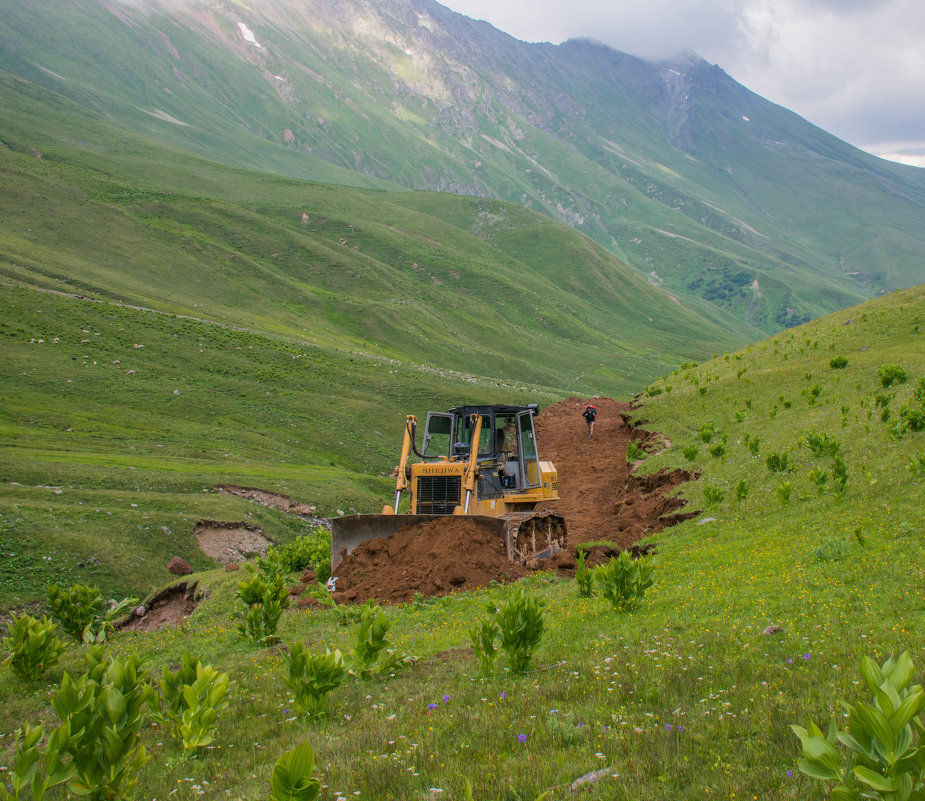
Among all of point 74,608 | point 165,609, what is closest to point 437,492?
point 165,609

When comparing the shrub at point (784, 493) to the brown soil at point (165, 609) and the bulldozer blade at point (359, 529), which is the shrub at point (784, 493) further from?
the brown soil at point (165, 609)

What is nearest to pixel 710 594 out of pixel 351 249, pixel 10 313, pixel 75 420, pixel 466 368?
pixel 75 420

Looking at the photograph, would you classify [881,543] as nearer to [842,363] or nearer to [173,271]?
[842,363]

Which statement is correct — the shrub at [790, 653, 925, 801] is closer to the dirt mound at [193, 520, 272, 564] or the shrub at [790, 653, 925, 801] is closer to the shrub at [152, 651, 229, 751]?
the shrub at [152, 651, 229, 751]

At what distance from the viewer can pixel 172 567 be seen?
24547 millimetres

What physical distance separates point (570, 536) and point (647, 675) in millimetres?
14438

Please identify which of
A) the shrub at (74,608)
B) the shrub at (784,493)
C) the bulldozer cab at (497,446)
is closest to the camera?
the shrub at (74,608)

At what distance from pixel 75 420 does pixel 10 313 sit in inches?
871

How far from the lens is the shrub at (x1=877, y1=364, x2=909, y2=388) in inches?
990

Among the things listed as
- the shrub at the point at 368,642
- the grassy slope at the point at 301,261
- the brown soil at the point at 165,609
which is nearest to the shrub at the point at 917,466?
the shrub at the point at 368,642

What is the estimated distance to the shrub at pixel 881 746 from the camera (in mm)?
3885

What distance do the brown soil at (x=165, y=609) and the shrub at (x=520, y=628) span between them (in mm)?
12731

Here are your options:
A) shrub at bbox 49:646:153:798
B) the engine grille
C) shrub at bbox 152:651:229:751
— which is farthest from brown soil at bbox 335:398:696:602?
shrub at bbox 49:646:153:798

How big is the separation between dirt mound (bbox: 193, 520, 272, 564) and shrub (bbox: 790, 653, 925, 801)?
84.3 ft
